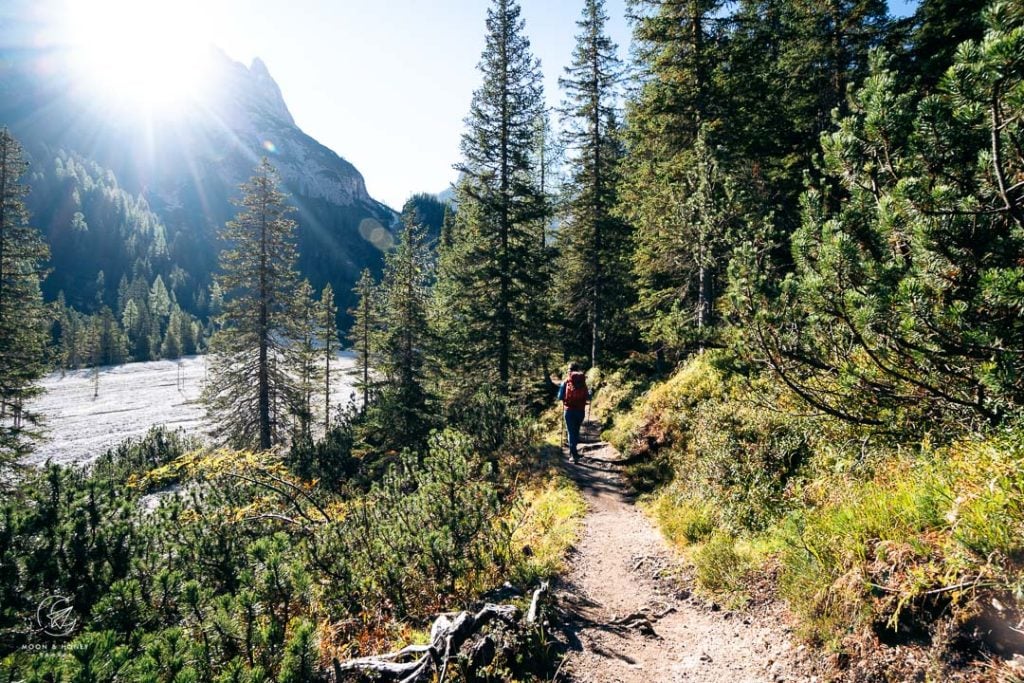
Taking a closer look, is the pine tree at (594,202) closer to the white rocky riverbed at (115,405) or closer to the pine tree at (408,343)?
the pine tree at (408,343)

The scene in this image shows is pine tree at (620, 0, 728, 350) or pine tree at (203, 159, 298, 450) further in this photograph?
pine tree at (203, 159, 298, 450)

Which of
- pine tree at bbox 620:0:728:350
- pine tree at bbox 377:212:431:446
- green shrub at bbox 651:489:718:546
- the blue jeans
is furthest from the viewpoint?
pine tree at bbox 377:212:431:446

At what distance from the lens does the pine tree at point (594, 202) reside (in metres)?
20.7

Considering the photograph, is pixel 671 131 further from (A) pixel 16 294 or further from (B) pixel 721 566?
(A) pixel 16 294

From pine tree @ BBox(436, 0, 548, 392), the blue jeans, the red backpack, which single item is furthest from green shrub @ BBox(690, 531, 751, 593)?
pine tree @ BBox(436, 0, 548, 392)

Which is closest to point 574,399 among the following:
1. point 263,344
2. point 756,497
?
A: point 756,497

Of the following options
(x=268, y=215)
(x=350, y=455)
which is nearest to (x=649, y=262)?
(x=350, y=455)

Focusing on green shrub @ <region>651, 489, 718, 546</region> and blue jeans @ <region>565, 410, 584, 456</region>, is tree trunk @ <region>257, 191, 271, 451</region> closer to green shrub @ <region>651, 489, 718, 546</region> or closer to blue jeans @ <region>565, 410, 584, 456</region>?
blue jeans @ <region>565, 410, 584, 456</region>

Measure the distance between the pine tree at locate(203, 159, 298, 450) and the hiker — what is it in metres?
17.5

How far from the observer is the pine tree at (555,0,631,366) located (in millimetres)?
20672

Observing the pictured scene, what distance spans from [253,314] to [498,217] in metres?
13.8

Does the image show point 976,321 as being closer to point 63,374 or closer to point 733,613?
point 733,613

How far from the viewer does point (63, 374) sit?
3219 inches

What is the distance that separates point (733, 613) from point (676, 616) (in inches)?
22.6
